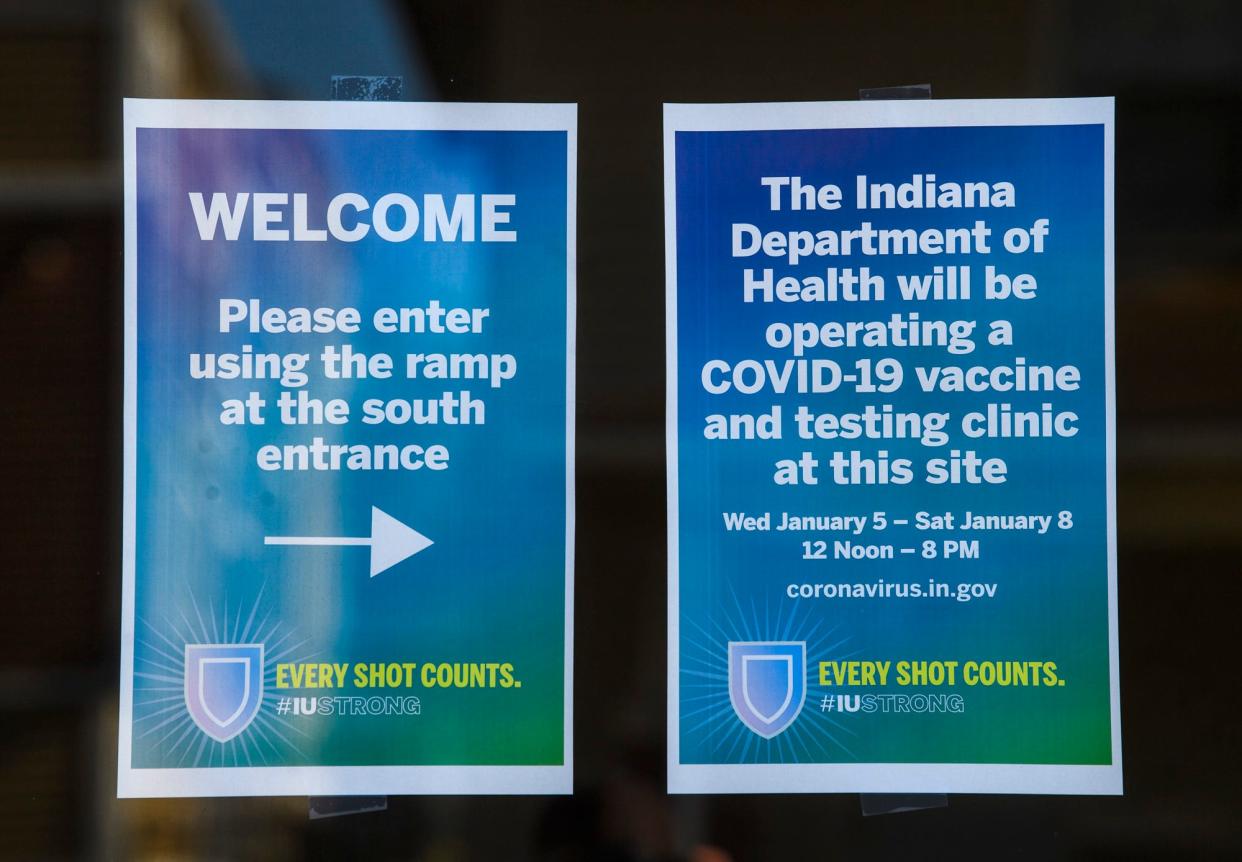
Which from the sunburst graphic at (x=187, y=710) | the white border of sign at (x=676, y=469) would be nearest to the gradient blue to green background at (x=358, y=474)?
the sunburst graphic at (x=187, y=710)

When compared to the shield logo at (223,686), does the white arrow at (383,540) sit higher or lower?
higher

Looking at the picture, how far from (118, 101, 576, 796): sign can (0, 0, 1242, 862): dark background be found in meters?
0.06

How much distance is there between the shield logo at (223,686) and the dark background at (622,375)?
0.52 ft

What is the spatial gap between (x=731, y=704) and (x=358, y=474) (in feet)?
2.90

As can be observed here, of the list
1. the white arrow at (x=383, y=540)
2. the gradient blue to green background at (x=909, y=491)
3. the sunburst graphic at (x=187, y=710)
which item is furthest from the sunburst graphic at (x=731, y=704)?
the sunburst graphic at (x=187, y=710)

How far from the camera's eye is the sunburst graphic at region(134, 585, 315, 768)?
3055 millimetres

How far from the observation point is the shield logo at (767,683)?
3041mm

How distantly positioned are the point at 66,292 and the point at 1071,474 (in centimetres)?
208

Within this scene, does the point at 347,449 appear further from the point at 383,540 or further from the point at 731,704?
the point at 731,704

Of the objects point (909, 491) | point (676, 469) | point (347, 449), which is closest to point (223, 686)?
point (347, 449)

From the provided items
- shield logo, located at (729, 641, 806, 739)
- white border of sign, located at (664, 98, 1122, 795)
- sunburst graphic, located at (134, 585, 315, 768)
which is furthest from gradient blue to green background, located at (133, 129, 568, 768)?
shield logo, located at (729, 641, 806, 739)

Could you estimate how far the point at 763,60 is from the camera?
3.11 m

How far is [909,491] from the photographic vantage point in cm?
305

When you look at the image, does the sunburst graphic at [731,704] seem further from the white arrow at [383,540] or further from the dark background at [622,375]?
the white arrow at [383,540]
